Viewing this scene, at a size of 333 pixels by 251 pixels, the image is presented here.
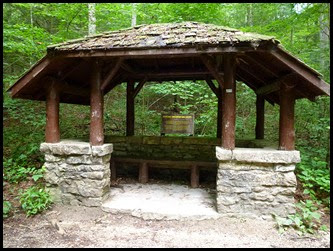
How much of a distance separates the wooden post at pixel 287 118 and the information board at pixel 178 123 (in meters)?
2.28

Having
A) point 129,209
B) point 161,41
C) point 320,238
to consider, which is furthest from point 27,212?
point 320,238

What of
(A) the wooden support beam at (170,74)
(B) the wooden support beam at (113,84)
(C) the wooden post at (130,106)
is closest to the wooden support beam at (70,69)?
(B) the wooden support beam at (113,84)

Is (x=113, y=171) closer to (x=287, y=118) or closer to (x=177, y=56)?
(x=177, y=56)

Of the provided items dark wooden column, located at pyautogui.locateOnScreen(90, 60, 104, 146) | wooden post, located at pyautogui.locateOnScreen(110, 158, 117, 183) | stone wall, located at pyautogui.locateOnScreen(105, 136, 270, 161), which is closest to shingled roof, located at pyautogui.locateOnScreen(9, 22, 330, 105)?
dark wooden column, located at pyautogui.locateOnScreen(90, 60, 104, 146)

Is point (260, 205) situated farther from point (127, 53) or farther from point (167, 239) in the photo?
point (127, 53)

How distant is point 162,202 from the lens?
4.55m

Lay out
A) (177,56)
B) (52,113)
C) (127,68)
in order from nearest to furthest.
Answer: (177,56) < (52,113) < (127,68)

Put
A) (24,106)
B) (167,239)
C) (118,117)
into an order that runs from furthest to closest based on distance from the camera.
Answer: (118,117) < (24,106) < (167,239)

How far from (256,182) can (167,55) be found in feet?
8.45

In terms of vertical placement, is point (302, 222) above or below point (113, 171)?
below

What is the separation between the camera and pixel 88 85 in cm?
584

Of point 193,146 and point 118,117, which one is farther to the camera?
point 118,117

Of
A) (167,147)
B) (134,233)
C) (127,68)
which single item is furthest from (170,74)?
(134,233)

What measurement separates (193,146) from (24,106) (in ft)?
20.9
